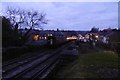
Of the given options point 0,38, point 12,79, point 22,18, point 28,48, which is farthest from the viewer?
point 22,18

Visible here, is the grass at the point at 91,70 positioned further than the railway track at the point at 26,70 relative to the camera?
No

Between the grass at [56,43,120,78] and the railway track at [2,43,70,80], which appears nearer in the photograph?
the grass at [56,43,120,78]

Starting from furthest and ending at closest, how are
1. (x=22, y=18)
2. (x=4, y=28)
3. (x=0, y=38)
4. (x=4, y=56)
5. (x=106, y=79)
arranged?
(x=22, y=18) < (x=4, y=28) < (x=0, y=38) < (x=4, y=56) < (x=106, y=79)

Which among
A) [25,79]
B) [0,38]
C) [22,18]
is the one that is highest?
[22,18]

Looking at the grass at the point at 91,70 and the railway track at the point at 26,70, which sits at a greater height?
the grass at the point at 91,70

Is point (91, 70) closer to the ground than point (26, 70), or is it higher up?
higher up

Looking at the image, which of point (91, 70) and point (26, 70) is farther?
point (26, 70)

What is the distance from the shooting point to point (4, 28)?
144 feet

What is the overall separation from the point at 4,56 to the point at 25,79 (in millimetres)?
16491

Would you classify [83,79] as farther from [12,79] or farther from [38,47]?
[38,47]

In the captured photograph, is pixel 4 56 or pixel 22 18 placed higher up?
pixel 22 18

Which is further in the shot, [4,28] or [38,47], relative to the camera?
[38,47]

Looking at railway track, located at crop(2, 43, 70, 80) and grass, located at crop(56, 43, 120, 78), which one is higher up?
grass, located at crop(56, 43, 120, 78)

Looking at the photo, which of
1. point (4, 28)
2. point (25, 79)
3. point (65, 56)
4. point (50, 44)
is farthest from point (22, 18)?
point (25, 79)
